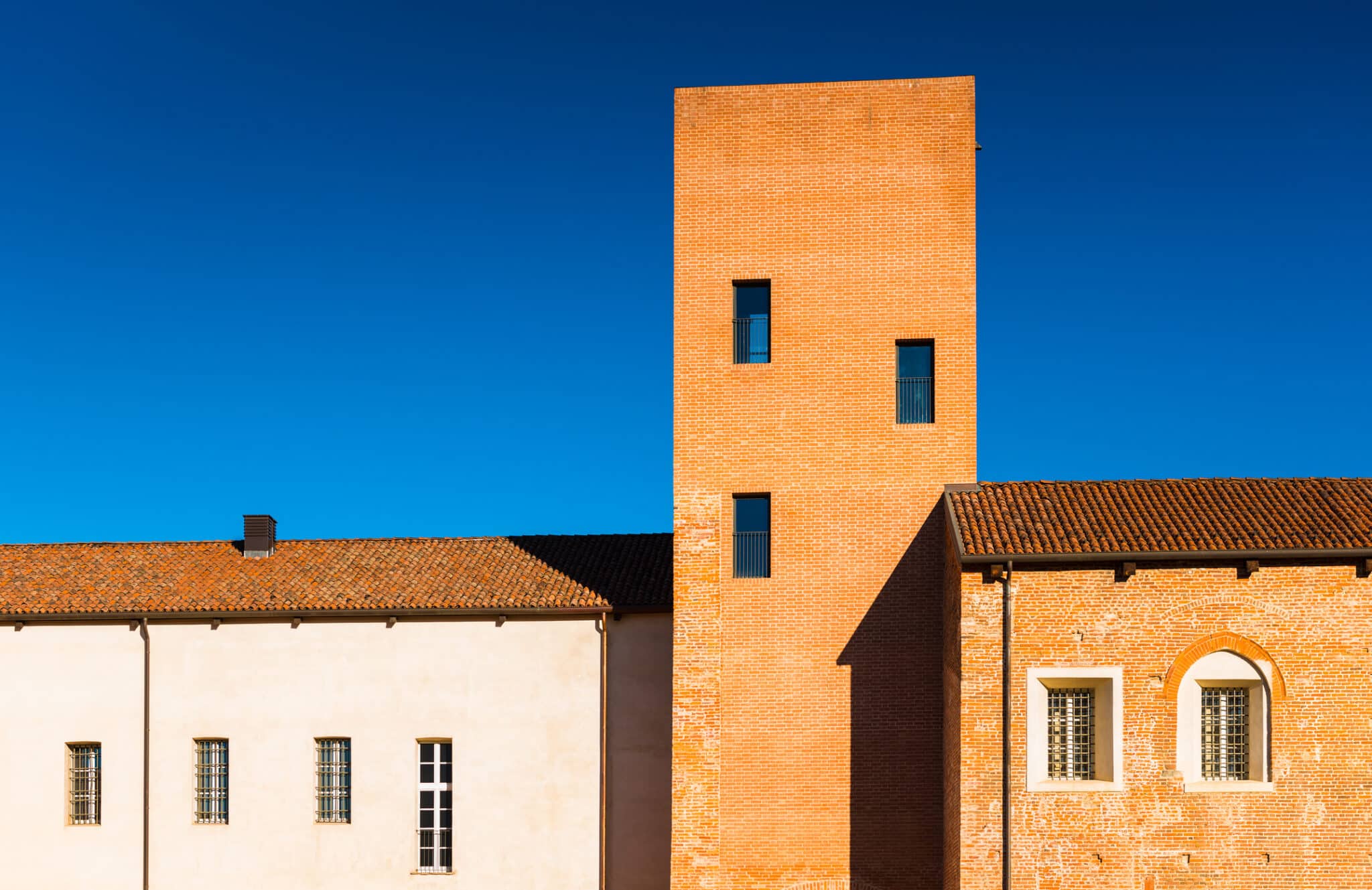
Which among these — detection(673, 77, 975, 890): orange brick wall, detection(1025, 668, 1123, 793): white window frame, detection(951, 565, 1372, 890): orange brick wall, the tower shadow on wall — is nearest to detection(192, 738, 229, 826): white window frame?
detection(673, 77, 975, 890): orange brick wall

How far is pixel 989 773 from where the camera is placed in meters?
17.9

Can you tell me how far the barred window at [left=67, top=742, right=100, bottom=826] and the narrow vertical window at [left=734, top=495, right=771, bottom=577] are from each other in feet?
45.0

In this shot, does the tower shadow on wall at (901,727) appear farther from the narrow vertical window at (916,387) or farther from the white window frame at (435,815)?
the white window frame at (435,815)

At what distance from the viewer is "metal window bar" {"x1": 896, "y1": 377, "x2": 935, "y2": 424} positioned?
2100 cm

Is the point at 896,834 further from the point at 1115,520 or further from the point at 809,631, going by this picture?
the point at 1115,520

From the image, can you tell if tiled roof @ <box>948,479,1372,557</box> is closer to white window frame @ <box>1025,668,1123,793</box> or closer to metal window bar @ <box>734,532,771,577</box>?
white window frame @ <box>1025,668,1123,793</box>

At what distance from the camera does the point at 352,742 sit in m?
23.2

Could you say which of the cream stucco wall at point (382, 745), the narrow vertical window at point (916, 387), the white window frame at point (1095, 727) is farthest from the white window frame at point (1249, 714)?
the cream stucco wall at point (382, 745)

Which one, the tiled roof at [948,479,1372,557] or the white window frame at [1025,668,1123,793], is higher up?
the tiled roof at [948,479,1372,557]

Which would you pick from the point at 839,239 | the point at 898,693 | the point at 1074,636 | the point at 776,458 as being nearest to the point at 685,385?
the point at 776,458

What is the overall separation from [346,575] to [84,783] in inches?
257

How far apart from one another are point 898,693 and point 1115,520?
4654mm

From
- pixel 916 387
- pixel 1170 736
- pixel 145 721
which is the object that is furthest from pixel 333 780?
pixel 1170 736

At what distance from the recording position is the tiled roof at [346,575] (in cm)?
2348
